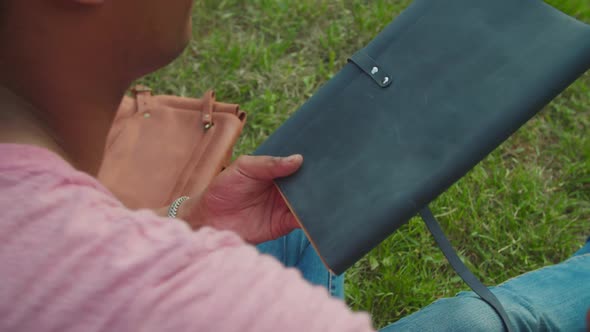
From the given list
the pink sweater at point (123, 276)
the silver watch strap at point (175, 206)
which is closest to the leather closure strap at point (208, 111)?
the silver watch strap at point (175, 206)

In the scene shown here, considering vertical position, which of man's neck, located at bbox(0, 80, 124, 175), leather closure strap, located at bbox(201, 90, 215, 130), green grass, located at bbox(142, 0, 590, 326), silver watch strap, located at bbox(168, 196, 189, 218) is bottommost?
green grass, located at bbox(142, 0, 590, 326)

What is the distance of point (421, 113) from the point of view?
3.83ft

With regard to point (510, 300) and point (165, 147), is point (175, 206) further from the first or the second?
point (510, 300)

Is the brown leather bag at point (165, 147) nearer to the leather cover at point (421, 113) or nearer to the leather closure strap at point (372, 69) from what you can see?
the leather cover at point (421, 113)

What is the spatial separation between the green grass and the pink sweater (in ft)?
3.94

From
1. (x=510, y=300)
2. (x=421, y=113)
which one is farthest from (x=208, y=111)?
(x=510, y=300)

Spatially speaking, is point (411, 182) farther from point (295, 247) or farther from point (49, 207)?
point (49, 207)

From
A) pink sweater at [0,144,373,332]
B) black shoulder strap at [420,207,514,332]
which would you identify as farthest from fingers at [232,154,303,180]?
pink sweater at [0,144,373,332]

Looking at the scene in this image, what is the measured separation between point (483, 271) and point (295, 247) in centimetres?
75

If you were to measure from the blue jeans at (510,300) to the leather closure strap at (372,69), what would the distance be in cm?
45

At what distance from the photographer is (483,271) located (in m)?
1.79

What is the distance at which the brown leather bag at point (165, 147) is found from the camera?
5.20 ft

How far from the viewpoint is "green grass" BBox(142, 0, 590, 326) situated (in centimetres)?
178

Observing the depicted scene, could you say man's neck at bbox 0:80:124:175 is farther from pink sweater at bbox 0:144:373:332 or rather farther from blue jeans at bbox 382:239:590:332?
blue jeans at bbox 382:239:590:332
